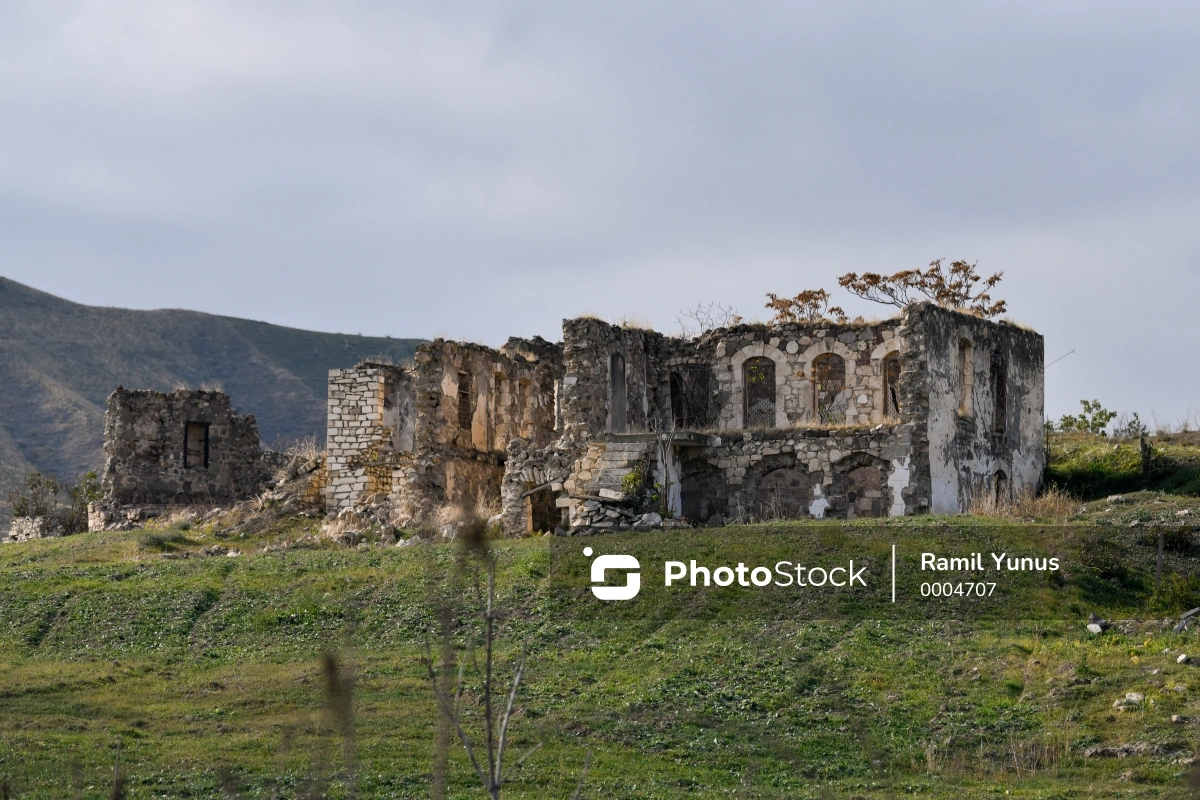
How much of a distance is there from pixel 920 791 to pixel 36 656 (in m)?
11.9

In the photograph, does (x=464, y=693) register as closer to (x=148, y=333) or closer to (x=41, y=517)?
(x=41, y=517)

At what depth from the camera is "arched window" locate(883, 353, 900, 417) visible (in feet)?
103

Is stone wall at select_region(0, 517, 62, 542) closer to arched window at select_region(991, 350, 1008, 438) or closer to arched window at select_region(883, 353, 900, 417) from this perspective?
arched window at select_region(883, 353, 900, 417)

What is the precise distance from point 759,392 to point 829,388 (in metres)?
1.54

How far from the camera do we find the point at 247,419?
3828cm

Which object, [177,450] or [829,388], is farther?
[177,450]

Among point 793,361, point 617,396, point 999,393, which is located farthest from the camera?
point 999,393

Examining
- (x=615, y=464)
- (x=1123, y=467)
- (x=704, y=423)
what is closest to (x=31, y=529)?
(x=704, y=423)

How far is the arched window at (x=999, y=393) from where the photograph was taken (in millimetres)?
32094

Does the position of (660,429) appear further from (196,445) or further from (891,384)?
(196,445)

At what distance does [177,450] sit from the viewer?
37.2 meters

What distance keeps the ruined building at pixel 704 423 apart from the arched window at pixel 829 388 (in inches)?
1.3

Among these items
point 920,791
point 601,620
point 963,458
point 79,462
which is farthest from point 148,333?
point 920,791

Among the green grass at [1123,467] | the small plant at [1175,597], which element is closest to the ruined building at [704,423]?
the green grass at [1123,467]
